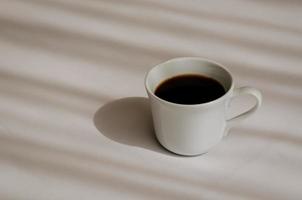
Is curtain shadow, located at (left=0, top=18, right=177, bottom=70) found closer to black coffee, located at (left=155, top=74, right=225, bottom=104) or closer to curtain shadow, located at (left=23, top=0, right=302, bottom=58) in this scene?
curtain shadow, located at (left=23, top=0, right=302, bottom=58)

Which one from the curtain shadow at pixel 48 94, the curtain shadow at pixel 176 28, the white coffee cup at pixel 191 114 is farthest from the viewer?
the curtain shadow at pixel 176 28

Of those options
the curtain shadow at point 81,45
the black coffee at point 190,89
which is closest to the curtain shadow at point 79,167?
the black coffee at point 190,89

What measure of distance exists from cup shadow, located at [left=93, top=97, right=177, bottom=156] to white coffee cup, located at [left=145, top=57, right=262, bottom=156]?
27 mm

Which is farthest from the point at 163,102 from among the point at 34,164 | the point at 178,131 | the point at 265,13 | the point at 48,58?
the point at 265,13

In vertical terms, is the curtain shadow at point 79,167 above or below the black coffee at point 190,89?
below

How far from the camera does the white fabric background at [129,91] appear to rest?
61 centimetres

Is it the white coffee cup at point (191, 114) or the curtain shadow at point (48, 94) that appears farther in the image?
the curtain shadow at point (48, 94)

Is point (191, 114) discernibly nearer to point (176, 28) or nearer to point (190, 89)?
point (190, 89)

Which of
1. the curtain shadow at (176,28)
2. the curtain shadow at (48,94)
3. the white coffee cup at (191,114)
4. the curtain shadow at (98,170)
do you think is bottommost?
the curtain shadow at (98,170)

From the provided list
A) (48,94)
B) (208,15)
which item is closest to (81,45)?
(48,94)

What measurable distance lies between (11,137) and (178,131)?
0.23 meters

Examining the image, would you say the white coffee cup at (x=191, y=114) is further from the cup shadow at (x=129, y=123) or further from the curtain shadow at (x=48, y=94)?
the curtain shadow at (x=48, y=94)

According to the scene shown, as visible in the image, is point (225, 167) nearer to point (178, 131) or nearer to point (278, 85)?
point (178, 131)

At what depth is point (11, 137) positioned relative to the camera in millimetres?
676
